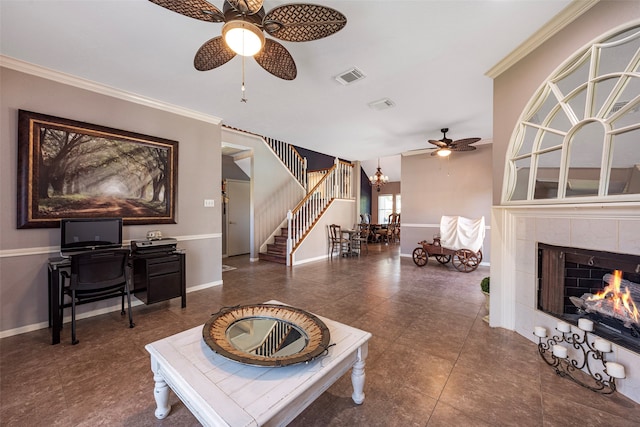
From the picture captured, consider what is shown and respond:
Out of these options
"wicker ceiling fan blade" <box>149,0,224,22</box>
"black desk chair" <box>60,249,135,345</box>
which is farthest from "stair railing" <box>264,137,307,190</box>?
"wicker ceiling fan blade" <box>149,0,224,22</box>

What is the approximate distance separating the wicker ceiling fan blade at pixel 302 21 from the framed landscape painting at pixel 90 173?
2.77m

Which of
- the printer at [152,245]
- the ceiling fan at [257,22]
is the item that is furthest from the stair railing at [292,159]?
the ceiling fan at [257,22]

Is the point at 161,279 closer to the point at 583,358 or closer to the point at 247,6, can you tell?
the point at 247,6

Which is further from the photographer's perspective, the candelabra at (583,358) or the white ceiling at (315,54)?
the white ceiling at (315,54)

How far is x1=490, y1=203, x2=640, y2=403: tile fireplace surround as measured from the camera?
1.75 meters

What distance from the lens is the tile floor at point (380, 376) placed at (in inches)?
62.7

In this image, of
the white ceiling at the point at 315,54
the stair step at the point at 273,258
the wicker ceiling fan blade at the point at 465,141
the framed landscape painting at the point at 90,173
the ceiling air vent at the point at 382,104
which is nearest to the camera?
the white ceiling at the point at 315,54

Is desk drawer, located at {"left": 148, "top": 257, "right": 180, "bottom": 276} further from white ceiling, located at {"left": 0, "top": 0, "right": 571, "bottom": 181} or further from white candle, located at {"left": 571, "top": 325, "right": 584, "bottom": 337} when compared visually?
white candle, located at {"left": 571, "top": 325, "right": 584, "bottom": 337}

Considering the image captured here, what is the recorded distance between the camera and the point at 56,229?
9.44 ft

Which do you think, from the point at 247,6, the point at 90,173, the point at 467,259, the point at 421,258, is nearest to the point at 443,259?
the point at 421,258

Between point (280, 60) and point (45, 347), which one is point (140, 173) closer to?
point (45, 347)

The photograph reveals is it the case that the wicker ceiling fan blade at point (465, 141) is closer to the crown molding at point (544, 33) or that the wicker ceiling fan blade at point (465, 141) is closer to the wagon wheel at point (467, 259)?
the crown molding at point (544, 33)

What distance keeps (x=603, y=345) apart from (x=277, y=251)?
571 centimetres

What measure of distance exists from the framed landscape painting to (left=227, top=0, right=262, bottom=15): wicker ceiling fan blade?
2674 mm
